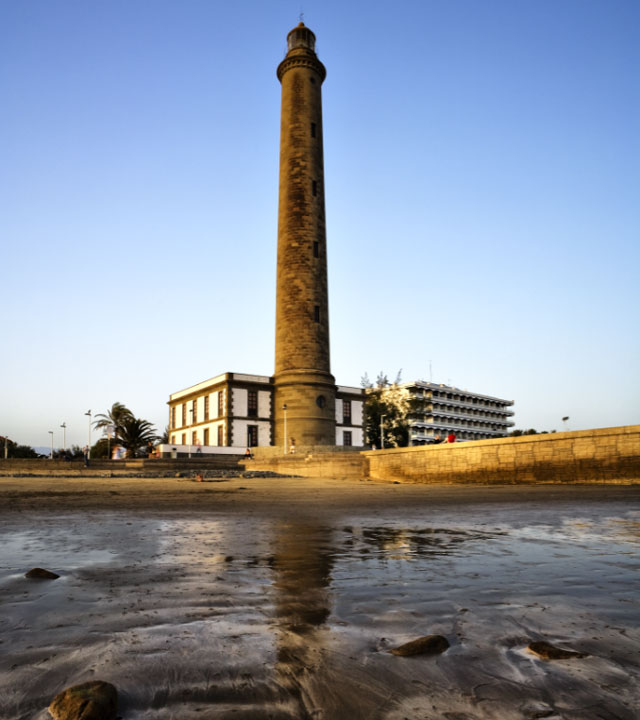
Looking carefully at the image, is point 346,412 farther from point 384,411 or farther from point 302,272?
point 302,272

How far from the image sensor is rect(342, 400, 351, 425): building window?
50.0 m

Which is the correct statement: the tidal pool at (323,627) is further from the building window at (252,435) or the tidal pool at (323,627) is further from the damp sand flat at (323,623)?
the building window at (252,435)

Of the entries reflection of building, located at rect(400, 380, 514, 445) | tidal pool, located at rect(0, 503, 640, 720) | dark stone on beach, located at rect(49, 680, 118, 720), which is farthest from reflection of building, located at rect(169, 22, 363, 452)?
reflection of building, located at rect(400, 380, 514, 445)

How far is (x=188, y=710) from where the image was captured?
4.72 ft

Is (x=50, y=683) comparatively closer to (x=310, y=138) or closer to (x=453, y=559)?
(x=453, y=559)

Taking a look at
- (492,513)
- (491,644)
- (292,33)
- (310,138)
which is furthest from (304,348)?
(491,644)

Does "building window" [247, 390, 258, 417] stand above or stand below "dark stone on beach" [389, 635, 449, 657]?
above

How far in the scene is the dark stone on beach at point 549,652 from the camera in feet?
5.96

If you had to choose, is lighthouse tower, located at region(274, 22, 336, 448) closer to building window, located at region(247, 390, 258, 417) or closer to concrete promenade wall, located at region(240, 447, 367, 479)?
concrete promenade wall, located at region(240, 447, 367, 479)

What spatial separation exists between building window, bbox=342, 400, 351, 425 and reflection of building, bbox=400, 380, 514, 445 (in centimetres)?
3437

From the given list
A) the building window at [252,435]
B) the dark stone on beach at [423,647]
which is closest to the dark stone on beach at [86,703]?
the dark stone on beach at [423,647]

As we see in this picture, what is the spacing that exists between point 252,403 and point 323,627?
42415 mm

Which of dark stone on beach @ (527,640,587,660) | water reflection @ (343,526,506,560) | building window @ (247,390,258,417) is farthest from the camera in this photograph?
building window @ (247,390,258,417)

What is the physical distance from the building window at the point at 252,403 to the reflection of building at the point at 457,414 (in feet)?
140
